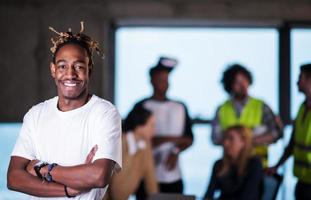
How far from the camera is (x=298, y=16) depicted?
5500mm

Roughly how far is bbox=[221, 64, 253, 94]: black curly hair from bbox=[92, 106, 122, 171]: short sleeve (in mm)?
3057

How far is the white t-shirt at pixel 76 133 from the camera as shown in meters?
2.01

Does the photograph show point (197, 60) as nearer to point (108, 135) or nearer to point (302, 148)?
point (302, 148)

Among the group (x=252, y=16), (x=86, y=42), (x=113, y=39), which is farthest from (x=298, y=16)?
(x=86, y=42)

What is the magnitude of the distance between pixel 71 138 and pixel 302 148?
2612 mm

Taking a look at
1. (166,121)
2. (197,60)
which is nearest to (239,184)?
(166,121)

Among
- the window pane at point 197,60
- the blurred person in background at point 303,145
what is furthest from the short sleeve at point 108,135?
the window pane at point 197,60

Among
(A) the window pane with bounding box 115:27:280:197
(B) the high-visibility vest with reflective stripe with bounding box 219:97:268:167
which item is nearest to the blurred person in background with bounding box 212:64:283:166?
(B) the high-visibility vest with reflective stripe with bounding box 219:97:268:167

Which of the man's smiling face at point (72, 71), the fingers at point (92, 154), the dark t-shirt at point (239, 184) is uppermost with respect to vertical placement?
the man's smiling face at point (72, 71)

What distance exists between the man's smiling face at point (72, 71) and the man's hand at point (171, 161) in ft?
8.98

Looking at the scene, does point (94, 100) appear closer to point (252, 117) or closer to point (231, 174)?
point (231, 174)

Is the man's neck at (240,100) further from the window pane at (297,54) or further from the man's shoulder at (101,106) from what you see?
the man's shoulder at (101,106)

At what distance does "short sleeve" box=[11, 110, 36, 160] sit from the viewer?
2.10 meters

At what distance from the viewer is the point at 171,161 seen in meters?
4.84
